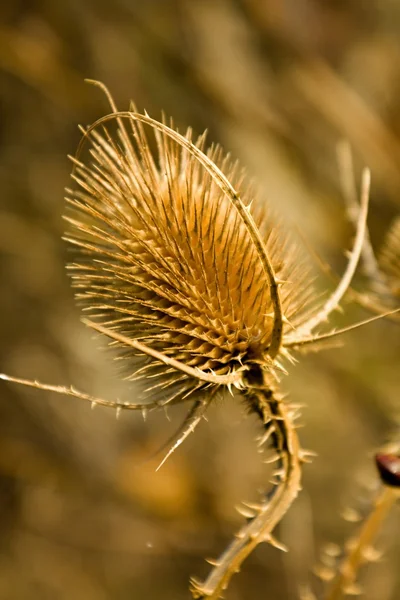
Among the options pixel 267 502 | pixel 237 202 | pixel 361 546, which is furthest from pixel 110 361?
pixel 237 202

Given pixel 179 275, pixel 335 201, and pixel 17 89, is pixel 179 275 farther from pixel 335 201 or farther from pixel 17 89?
pixel 17 89

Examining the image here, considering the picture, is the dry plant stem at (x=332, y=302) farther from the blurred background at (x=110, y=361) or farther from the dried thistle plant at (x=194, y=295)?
the blurred background at (x=110, y=361)

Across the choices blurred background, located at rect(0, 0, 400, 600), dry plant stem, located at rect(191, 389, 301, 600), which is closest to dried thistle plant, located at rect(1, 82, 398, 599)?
dry plant stem, located at rect(191, 389, 301, 600)

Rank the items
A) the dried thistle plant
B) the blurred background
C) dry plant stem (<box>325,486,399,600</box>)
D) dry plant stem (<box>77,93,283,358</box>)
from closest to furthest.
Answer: dry plant stem (<box>77,93,283,358</box>) < the dried thistle plant < dry plant stem (<box>325,486,399,600</box>) < the blurred background

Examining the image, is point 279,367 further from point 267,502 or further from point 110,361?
point 110,361

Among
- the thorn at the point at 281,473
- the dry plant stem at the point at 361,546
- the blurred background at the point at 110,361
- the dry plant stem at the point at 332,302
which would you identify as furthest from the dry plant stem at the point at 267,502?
the blurred background at the point at 110,361

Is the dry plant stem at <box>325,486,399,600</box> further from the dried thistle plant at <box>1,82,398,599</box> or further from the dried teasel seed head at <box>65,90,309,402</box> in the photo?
the dried teasel seed head at <box>65,90,309,402</box>
